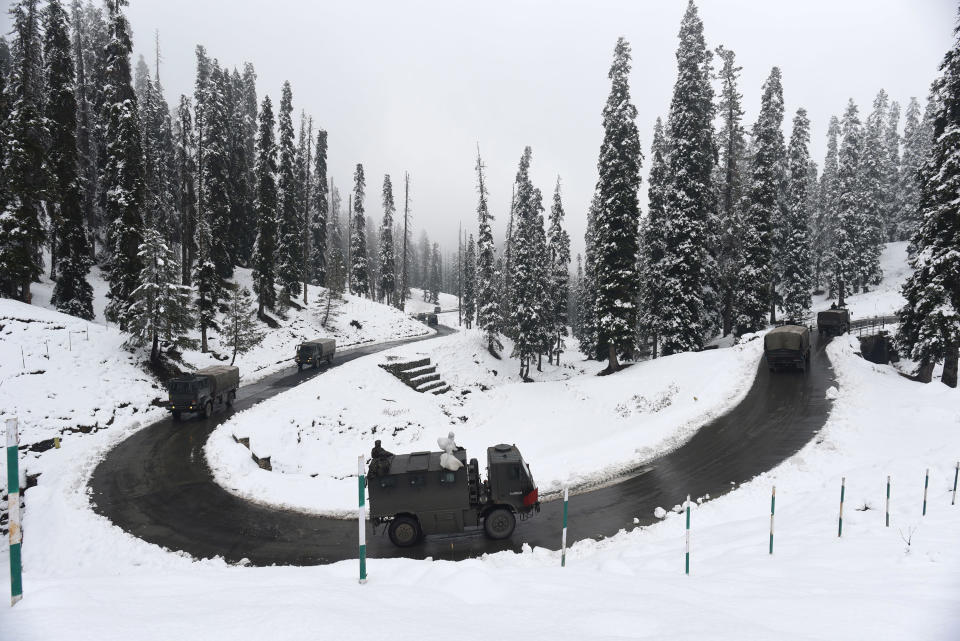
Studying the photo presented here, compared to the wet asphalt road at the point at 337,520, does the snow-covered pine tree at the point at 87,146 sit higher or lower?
higher

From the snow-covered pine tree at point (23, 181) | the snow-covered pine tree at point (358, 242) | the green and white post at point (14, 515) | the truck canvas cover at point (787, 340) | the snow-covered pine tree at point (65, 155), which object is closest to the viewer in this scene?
the green and white post at point (14, 515)

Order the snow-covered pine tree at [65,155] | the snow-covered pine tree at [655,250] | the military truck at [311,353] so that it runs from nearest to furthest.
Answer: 1. the snow-covered pine tree at [65,155]
2. the snow-covered pine tree at [655,250]
3. the military truck at [311,353]

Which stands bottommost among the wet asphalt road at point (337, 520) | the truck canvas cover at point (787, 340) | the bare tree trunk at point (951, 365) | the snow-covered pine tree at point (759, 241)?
the wet asphalt road at point (337, 520)

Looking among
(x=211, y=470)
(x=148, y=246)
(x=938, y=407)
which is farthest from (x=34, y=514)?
(x=938, y=407)

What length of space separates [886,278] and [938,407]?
54.3 m

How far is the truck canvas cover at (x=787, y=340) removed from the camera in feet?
86.8

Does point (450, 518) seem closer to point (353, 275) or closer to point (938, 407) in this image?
point (938, 407)

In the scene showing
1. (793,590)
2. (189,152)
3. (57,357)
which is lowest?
(793,590)

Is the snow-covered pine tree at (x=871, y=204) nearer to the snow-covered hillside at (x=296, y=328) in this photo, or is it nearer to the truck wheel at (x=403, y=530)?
the snow-covered hillside at (x=296, y=328)

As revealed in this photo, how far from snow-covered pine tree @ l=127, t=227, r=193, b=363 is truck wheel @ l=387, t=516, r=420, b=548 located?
24.1m

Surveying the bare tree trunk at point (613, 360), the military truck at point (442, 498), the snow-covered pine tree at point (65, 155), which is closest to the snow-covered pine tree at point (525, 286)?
the bare tree trunk at point (613, 360)

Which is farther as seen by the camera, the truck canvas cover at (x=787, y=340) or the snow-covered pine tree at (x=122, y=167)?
the snow-covered pine tree at (x=122, y=167)

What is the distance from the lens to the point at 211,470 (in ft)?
58.5

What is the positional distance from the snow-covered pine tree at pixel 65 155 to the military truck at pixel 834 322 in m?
57.3
